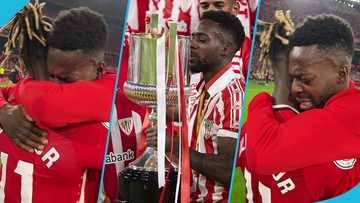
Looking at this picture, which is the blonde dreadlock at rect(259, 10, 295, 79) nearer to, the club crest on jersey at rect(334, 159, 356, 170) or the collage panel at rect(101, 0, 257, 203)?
the collage panel at rect(101, 0, 257, 203)

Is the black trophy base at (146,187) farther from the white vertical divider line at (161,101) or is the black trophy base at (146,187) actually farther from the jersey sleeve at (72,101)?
the jersey sleeve at (72,101)

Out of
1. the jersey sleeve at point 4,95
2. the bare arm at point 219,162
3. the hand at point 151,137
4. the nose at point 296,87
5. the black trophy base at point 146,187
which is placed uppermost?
the nose at point 296,87

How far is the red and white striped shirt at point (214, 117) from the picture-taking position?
1557 mm

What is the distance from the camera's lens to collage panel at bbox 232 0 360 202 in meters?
1.49

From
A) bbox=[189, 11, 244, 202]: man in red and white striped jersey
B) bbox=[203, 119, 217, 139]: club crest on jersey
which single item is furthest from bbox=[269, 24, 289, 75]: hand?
bbox=[203, 119, 217, 139]: club crest on jersey

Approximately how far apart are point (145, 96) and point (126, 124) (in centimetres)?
18

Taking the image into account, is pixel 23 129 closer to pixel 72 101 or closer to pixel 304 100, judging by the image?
pixel 72 101

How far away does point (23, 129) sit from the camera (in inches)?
72.1

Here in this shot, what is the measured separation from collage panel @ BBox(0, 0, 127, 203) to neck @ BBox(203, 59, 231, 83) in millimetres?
328

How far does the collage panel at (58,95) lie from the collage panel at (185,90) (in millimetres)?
160

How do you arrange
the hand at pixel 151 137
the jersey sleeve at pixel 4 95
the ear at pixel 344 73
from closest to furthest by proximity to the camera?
the ear at pixel 344 73
the hand at pixel 151 137
the jersey sleeve at pixel 4 95

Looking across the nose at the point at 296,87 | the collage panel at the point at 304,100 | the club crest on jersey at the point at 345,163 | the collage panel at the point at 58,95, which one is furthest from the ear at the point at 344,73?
the collage panel at the point at 58,95

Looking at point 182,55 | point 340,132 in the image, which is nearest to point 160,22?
point 182,55

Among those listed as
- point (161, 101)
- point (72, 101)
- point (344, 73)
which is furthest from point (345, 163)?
point (72, 101)
